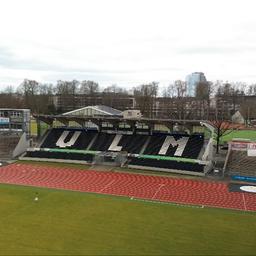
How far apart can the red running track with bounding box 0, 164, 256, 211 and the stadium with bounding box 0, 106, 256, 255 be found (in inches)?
3.5

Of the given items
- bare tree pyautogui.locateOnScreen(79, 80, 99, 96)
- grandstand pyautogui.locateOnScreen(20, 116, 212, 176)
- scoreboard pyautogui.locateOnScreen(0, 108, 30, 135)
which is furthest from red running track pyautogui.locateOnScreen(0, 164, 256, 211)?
bare tree pyautogui.locateOnScreen(79, 80, 99, 96)

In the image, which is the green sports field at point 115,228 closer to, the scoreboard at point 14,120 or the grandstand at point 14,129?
the grandstand at point 14,129

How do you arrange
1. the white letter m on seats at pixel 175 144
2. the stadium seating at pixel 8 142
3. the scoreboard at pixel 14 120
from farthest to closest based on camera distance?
1. the scoreboard at pixel 14 120
2. the stadium seating at pixel 8 142
3. the white letter m on seats at pixel 175 144

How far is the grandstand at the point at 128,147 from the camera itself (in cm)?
4325

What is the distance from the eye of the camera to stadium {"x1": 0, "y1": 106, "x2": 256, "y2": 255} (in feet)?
67.0

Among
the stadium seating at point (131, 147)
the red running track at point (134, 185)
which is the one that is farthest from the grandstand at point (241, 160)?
the red running track at point (134, 185)

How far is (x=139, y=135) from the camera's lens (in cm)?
4988

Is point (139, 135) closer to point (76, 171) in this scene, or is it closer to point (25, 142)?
point (76, 171)

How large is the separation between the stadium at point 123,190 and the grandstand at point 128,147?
0.13m

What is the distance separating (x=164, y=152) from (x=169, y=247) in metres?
26.6

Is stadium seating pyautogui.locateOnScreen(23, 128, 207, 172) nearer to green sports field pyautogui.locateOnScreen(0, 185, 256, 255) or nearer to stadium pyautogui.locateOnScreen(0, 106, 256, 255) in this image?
stadium pyautogui.locateOnScreen(0, 106, 256, 255)

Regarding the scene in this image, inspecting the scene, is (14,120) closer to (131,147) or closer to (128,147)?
(128,147)

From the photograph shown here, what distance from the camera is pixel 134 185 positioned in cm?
3553

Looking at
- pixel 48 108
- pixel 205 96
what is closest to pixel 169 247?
pixel 48 108
